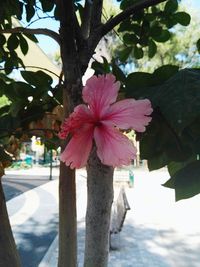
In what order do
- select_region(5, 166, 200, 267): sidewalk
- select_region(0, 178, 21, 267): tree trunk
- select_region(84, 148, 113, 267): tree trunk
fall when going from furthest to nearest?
select_region(5, 166, 200, 267): sidewalk, select_region(0, 178, 21, 267): tree trunk, select_region(84, 148, 113, 267): tree trunk

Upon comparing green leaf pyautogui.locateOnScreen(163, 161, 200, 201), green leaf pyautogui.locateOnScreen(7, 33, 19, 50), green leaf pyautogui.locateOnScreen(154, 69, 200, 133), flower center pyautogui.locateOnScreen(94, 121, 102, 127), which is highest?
green leaf pyautogui.locateOnScreen(7, 33, 19, 50)

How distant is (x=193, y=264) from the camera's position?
5.83 m

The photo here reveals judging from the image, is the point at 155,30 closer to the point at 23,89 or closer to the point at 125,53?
the point at 125,53

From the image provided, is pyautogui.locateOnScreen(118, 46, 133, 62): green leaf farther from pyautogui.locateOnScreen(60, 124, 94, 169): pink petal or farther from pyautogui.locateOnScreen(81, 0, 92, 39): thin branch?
pyautogui.locateOnScreen(60, 124, 94, 169): pink petal

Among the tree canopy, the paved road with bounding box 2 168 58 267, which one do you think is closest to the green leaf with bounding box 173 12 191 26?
the tree canopy

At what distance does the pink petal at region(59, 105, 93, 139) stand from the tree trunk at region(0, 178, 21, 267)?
28.1 inches

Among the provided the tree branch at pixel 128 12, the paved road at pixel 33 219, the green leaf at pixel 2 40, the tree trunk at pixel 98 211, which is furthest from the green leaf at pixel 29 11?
the paved road at pixel 33 219

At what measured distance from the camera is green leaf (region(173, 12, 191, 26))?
4.84ft

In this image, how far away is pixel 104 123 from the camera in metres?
0.51

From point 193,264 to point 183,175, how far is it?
5598 mm

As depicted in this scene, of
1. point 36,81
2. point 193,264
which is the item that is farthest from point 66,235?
point 193,264

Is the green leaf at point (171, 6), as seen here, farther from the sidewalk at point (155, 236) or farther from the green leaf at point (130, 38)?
the sidewalk at point (155, 236)

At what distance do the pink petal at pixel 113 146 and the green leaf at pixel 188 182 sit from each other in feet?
0.50

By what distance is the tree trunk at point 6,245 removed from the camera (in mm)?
1141
